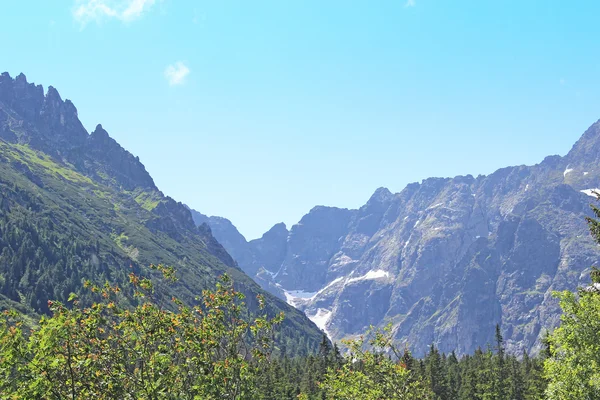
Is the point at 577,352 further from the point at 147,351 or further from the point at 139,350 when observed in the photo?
the point at 139,350

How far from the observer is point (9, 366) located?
17.0m

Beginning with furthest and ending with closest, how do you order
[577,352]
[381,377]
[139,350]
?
[577,352] → [381,377] → [139,350]

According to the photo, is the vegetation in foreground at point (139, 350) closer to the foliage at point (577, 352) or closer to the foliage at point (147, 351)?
the foliage at point (147, 351)

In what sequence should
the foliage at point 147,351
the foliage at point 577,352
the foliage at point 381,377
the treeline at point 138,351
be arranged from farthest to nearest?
1. the foliage at point 577,352
2. the foliage at point 381,377
3. the foliage at point 147,351
4. the treeline at point 138,351

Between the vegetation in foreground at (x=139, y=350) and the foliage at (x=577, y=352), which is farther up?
the vegetation in foreground at (x=139, y=350)

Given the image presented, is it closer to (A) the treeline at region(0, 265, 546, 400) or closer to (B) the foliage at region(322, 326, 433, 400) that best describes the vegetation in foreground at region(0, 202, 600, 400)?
(A) the treeline at region(0, 265, 546, 400)

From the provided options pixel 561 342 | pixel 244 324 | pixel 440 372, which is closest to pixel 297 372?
pixel 440 372

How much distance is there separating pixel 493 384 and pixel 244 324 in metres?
122

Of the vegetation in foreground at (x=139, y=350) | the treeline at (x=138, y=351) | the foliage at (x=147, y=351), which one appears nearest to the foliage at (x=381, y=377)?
the treeline at (x=138, y=351)

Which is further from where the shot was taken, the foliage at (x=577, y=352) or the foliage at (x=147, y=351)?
the foliage at (x=577, y=352)

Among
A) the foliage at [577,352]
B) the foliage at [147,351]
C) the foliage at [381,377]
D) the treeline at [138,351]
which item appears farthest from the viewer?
the foliage at [577,352]

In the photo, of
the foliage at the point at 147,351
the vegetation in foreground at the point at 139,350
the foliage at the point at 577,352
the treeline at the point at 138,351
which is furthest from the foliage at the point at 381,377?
the foliage at the point at 147,351

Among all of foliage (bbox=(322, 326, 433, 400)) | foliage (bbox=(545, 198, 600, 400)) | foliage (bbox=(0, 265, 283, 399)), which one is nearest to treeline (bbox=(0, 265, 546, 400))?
foliage (bbox=(0, 265, 283, 399))

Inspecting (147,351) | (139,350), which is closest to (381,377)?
(147,351)
